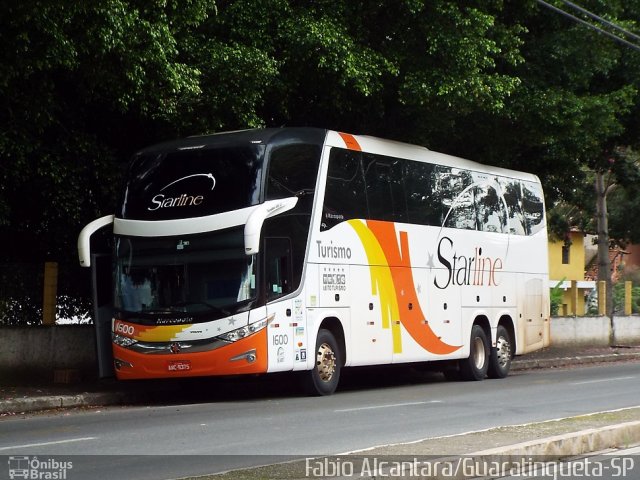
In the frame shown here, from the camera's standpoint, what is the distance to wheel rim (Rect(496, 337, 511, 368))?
24812mm

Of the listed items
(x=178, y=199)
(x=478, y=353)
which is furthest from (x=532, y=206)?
(x=178, y=199)

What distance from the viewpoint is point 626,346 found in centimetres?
3562

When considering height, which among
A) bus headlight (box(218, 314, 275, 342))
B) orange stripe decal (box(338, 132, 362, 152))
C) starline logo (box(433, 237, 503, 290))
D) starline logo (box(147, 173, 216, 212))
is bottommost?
bus headlight (box(218, 314, 275, 342))

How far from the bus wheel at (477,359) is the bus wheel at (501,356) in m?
0.35

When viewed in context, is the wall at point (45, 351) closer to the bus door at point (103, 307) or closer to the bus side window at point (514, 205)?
the bus door at point (103, 307)

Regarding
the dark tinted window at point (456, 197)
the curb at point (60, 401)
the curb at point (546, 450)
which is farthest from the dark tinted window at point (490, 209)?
the curb at point (546, 450)

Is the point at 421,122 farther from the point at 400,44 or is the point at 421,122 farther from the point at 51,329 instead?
the point at 51,329

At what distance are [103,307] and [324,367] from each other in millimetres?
3843

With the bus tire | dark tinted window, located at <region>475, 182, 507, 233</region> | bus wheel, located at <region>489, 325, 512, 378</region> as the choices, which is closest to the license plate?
the bus tire

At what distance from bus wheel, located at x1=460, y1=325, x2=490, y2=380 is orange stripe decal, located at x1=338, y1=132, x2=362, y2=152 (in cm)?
581

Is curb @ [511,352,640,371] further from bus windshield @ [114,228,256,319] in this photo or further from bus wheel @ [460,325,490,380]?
bus windshield @ [114,228,256,319]

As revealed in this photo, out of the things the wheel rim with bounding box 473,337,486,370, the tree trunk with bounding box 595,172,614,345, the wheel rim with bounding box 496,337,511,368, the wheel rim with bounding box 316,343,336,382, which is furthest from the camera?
the tree trunk with bounding box 595,172,614,345

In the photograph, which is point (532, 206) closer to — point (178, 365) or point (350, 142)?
point (350, 142)

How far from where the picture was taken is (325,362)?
19.1 m
